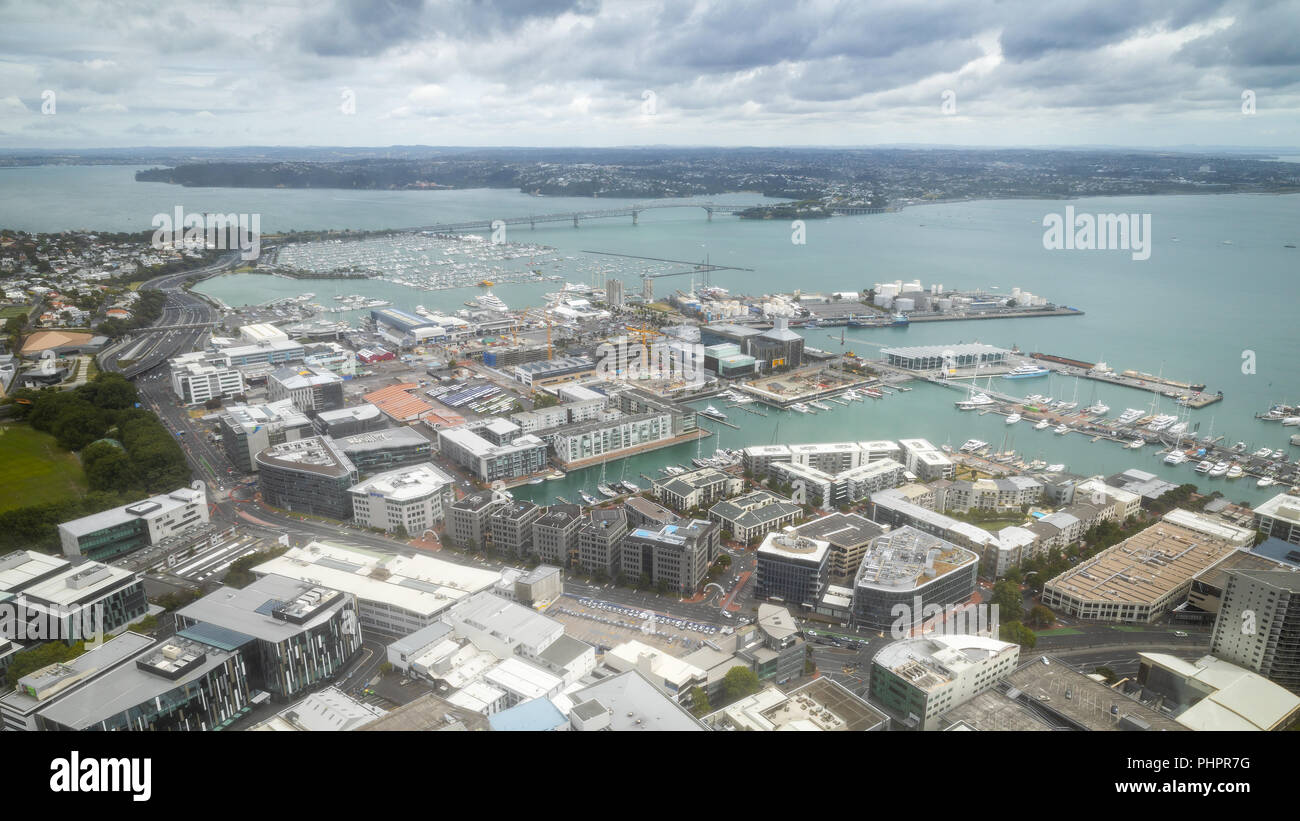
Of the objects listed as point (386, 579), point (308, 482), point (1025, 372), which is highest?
point (1025, 372)

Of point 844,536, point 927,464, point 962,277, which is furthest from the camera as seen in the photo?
point 962,277

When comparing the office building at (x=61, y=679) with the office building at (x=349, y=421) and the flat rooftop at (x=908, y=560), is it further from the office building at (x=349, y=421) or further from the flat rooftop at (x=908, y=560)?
the flat rooftop at (x=908, y=560)

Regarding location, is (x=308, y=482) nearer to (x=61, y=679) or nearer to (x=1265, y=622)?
(x=61, y=679)

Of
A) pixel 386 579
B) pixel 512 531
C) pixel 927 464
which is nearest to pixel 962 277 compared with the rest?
pixel 927 464

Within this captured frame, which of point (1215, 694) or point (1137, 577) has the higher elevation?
point (1137, 577)

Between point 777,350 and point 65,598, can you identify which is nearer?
point 65,598

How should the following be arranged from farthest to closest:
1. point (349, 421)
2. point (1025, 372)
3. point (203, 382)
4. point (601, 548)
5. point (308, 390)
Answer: point (1025, 372) → point (203, 382) → point (308, 390) → point (349, 421) → point (601, 548)
